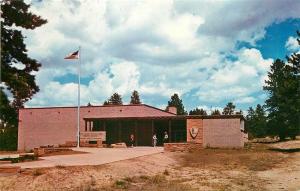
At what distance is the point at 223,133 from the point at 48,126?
→ 2159cm

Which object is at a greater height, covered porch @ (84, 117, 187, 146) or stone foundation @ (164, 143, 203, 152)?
covered porch @ (84, 117, 187, 146)

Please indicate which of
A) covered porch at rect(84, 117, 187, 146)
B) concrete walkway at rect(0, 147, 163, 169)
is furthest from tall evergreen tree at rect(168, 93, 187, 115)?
concrete walkway at rect(0, 147, 163, 169)

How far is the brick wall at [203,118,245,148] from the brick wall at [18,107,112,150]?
1425 cm

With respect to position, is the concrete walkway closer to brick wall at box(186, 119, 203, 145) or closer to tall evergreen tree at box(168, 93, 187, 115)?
brick wall at box(186, 119, 203, 145)

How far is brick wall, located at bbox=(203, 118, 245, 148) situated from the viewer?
45125mm

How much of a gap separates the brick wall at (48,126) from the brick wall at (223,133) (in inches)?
561

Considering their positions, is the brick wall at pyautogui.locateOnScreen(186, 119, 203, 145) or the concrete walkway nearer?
the concrete walkway

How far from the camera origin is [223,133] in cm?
4550

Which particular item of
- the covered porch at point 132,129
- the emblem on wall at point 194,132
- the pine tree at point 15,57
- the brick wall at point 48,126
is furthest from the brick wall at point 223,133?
the pine tree at point 15,57

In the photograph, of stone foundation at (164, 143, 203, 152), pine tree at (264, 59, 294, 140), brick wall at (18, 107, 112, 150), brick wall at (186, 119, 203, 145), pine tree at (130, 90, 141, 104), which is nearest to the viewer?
stone foundation at (164, 143, 203, 152)

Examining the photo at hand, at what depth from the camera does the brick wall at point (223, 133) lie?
45125mm

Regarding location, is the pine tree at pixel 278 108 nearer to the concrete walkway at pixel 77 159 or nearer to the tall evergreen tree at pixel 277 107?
the tall evergreen tree at pixel 277 107

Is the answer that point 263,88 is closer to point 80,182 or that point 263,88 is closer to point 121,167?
point 121,167

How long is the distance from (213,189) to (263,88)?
64.4 m
